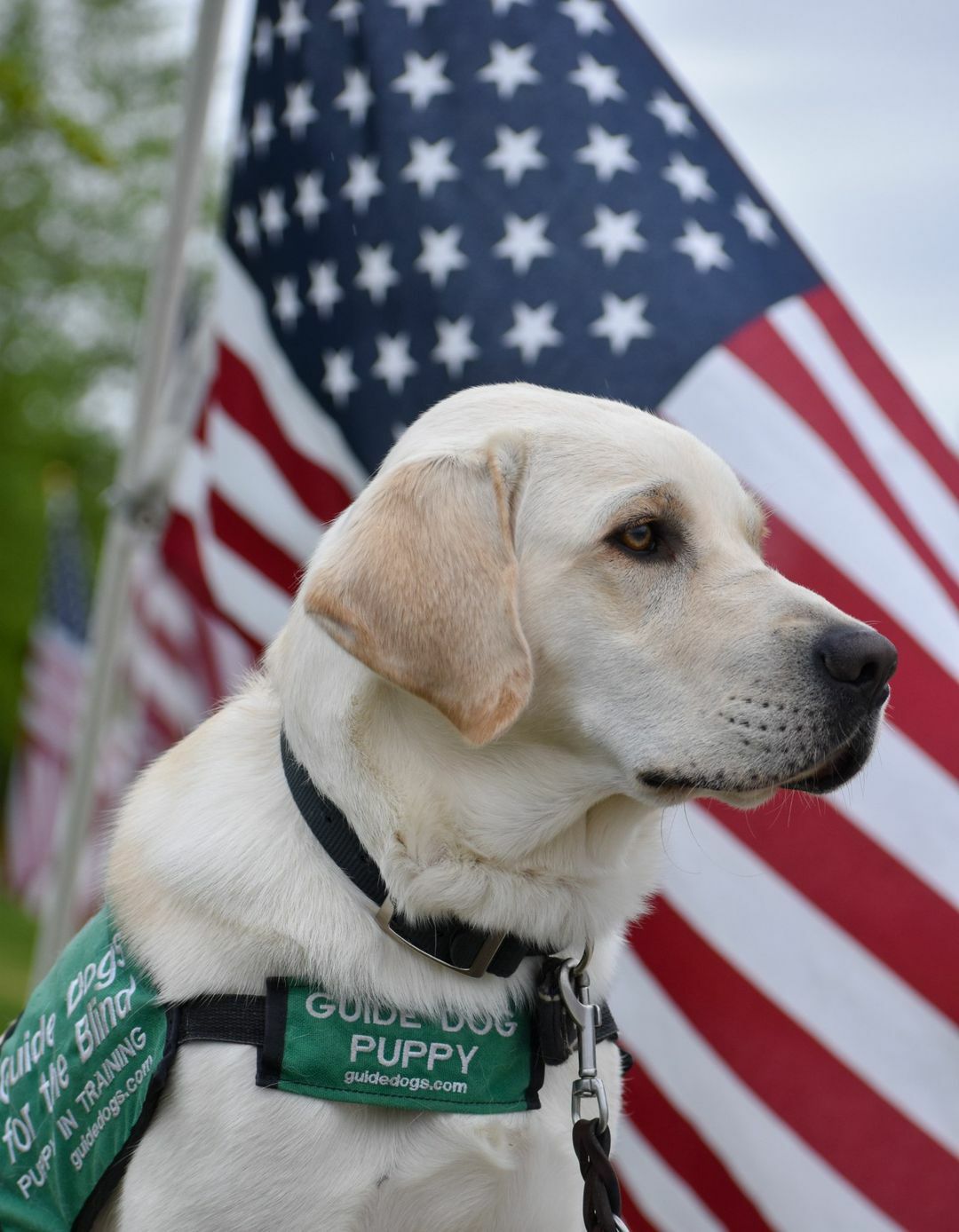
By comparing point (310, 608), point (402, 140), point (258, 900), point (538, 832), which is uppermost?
point (402, 140)

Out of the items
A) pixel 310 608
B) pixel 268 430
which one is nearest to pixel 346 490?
pixel 268 430

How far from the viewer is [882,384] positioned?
363 centimetres

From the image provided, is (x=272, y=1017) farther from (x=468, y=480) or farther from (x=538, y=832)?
(x=468, y=480)

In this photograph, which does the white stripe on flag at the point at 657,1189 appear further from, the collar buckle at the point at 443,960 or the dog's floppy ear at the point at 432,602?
the dog's floppy ear at the point at 432,602

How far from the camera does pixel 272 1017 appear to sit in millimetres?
2135

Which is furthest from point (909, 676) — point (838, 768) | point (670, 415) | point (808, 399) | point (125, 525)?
point (125, 525)

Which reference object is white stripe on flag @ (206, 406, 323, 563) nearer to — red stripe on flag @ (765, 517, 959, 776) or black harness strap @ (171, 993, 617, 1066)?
red stripe on flag @ (765, 517, 959, 776)

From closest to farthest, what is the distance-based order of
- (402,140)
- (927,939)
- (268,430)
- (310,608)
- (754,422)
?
(310,608)
(927,939)
(754,422)
(402,140)
(268,430)

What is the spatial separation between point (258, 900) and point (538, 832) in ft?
1.58

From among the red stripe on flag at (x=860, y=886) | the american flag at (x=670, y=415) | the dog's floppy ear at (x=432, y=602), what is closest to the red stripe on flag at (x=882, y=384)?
the american flag at (x=670, y=415)

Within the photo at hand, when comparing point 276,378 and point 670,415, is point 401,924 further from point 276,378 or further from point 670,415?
point 276,378

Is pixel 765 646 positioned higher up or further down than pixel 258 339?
higher up

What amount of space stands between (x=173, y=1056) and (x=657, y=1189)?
171 centimetres

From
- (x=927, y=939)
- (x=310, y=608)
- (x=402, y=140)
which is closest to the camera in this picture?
(x=310, y=608)
